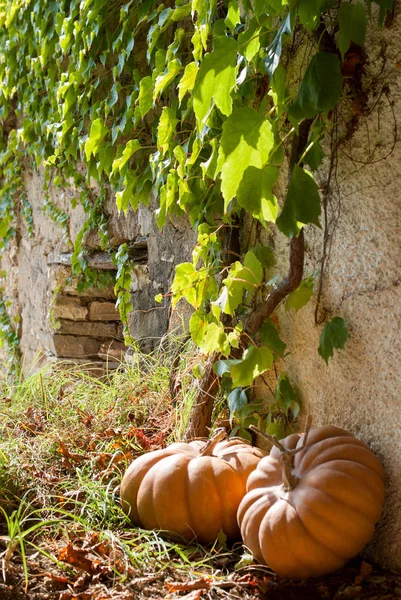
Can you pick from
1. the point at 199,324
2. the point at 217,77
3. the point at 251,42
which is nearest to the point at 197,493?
the point at 199,324

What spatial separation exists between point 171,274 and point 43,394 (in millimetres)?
833

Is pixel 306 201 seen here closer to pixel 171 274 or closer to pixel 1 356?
pixel 171 274

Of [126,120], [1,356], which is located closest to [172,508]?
[126,120]

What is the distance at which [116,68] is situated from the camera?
3.22m

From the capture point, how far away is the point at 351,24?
5.40 feet

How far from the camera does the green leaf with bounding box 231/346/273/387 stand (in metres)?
2.12

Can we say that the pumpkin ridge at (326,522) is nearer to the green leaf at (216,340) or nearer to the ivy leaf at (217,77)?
the green leaf at (216,340)

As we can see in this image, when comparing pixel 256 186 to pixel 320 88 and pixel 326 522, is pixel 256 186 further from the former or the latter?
pixel 326 522

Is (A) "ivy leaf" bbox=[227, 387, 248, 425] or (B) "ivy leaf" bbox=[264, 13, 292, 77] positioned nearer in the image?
(B) "ivy leaf" bbox=[264, 13, 292, 77]

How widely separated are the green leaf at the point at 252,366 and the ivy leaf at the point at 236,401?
0.19 meters

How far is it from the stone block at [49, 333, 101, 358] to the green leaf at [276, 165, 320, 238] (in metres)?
3.19

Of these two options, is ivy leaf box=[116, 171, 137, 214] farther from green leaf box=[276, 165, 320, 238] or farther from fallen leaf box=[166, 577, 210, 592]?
fallen leaf box=[166, 577, 210, 592]

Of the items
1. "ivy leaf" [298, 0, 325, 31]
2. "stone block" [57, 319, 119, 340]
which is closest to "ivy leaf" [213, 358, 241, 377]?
"ivy leaf" [298, 0, 325, 31]

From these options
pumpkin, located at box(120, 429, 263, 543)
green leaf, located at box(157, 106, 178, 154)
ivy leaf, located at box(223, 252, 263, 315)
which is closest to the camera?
pumpkin, located at box(120, 429, 263, 543)
